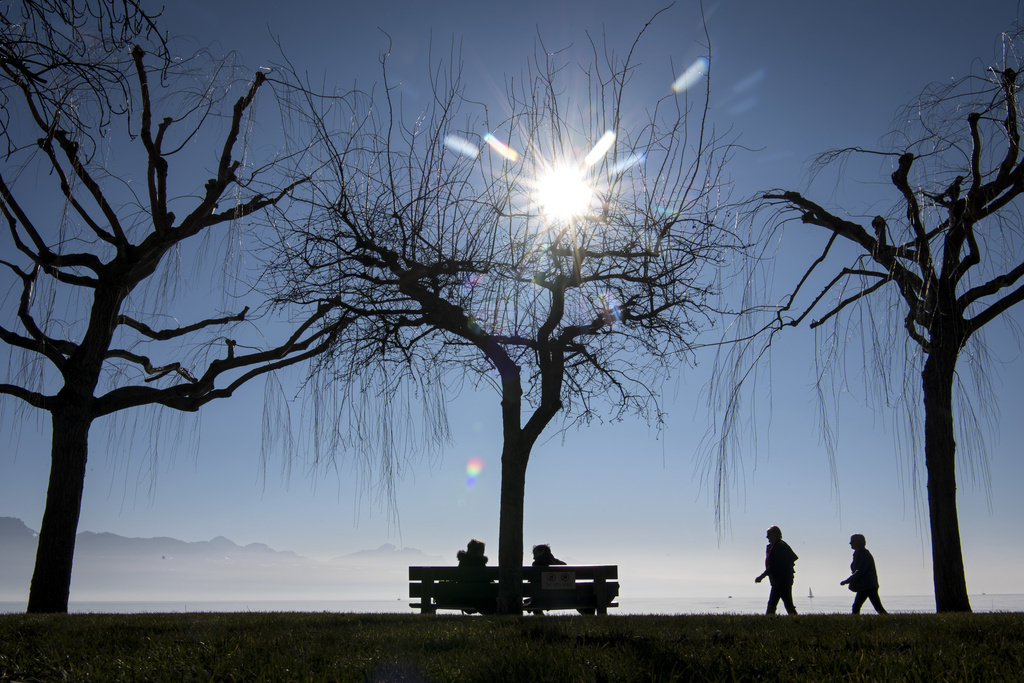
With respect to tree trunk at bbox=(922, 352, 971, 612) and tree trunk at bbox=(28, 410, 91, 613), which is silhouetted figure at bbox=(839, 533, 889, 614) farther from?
tree trunk at bbox=(28, 410, 91, 613)

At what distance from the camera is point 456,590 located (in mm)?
10812

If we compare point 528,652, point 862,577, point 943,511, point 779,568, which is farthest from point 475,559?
point 528,652

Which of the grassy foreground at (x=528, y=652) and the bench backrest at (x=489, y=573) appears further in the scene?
the bench backrest at (x=489, y=573)

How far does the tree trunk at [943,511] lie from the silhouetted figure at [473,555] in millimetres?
6655

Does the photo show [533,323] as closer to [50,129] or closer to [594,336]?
[594,336]

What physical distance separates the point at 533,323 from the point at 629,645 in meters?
4.94

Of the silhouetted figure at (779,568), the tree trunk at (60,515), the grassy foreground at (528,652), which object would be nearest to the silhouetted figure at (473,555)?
the silhouetted figure at (779,568)

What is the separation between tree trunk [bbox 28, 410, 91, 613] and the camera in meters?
11.0

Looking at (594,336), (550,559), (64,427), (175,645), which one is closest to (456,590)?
(550,559)

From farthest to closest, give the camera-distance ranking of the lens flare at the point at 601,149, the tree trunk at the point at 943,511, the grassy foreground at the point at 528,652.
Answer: the tree trunk at the point at 943,511 → the lens flare at the point at 601,149 → the grassy foreground at the point at 528,652

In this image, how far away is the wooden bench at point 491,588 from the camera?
35.1ft

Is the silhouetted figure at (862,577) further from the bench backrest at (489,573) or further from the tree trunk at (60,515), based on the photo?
the tree trunk at (60,515)

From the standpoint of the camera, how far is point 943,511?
9.44 metres

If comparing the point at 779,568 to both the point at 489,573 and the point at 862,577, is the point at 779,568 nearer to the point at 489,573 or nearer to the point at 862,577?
the point at 862,577
